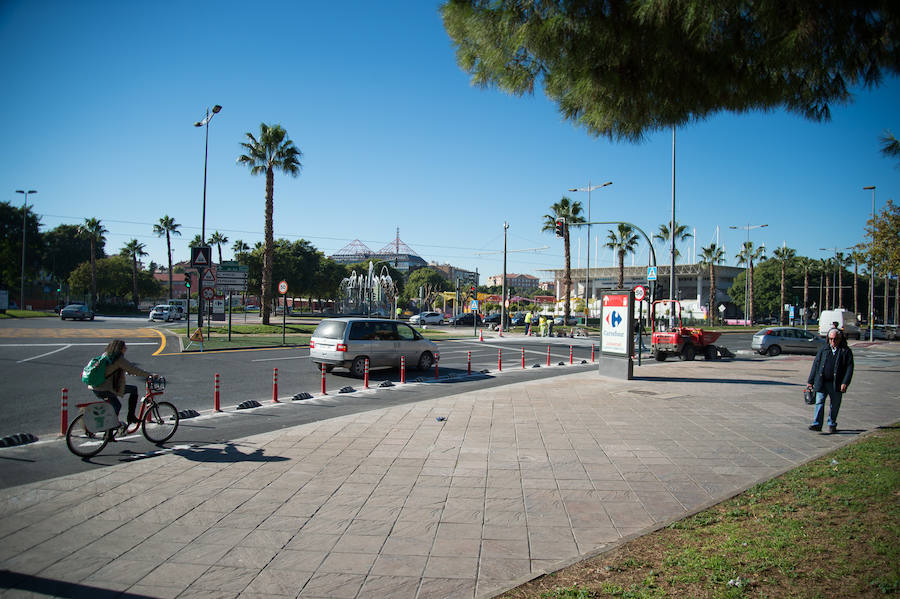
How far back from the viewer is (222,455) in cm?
687

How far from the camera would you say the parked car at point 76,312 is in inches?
1718

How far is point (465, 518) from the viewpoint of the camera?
16.0 feet

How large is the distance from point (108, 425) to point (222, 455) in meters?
1.49

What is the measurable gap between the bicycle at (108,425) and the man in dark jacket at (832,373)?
991cm

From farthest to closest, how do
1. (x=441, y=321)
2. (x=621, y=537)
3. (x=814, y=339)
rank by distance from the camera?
(x=441, y=321), (x=814, y=339), (x=621, y=537)

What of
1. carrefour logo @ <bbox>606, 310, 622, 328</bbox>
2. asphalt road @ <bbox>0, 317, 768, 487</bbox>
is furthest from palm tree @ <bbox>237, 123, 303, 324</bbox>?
carrefour logo @ <bbox>606, 310, 622, 328</bbox>

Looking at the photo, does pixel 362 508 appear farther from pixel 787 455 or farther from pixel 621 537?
pixel 787 455

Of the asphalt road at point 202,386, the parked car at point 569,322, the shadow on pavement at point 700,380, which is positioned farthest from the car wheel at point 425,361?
the parked car at point 569,322

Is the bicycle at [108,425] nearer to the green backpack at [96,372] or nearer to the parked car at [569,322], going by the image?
the green backpack at [96,372]

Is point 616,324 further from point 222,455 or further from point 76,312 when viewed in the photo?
point 76,312

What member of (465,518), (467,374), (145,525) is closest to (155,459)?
(145,525)

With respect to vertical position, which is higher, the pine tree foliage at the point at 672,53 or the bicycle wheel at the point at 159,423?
the pine tree foliage at the point at 672,53

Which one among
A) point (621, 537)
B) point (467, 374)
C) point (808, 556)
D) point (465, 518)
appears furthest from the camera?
point (467, 374)

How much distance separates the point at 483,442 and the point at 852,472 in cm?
437
